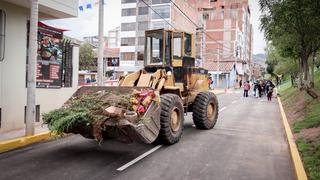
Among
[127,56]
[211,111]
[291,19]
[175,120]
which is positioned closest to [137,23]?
[127,56]

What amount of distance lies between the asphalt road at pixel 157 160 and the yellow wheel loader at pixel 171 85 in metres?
0.64

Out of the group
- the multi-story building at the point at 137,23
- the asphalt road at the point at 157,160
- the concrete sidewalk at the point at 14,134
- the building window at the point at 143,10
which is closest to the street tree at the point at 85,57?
the multi-story building at the point at 137,23

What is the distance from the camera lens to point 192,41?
11922mm

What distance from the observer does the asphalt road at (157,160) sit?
6711 mm

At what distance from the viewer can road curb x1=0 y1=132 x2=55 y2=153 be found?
28.4ft

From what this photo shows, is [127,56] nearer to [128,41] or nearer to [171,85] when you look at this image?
[128,41]

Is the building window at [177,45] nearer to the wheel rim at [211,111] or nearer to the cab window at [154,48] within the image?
the cab window at [154,48]

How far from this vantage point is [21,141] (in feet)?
30.2

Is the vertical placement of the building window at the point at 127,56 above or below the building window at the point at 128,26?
below

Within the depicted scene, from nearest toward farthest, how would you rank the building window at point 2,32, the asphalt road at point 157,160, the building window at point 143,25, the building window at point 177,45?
the asphalt road at point 157,160 → the building window at point 2,32 → the building window at point 177,45 → the building window at point 143,25

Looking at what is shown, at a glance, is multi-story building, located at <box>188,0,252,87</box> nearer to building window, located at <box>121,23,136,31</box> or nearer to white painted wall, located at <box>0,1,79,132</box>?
building window, located at <box>121,23,136,31</box>

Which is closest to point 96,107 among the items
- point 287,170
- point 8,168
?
point 8,168

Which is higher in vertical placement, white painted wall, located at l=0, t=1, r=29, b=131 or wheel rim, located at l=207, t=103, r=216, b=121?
white painted wall, located at l=0, t=1, r=29, b=131

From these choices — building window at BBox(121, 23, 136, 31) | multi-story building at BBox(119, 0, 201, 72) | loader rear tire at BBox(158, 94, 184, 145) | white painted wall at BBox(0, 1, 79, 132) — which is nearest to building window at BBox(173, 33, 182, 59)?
loader rear tire at BBox(158, 94, 184, 145)
